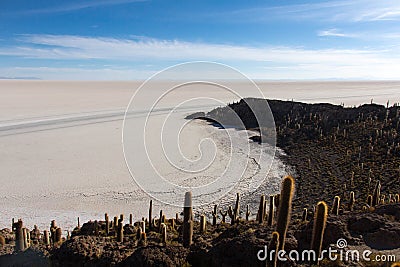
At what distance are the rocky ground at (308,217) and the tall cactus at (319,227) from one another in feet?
0.92

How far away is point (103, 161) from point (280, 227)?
1653 centimetres

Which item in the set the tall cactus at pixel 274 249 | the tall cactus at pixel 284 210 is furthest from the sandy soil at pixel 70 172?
the tall cactus at pixel 274 249

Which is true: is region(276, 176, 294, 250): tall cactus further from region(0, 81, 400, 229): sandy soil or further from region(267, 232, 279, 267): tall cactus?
region(0, 81, 400, 229): sandy soil

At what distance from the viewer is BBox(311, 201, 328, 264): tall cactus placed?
5.84 metres

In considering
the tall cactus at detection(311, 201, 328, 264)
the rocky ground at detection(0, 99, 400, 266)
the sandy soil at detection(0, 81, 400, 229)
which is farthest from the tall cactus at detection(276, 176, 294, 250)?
the sandy soil at detection(0, 81, 400, 229)

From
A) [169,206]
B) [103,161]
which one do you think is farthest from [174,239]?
[103,161]

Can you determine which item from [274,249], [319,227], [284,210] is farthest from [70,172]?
[319,227]

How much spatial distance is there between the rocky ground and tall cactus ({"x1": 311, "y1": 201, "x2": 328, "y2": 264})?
0.92 feet

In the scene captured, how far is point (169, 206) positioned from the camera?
45.0 ft

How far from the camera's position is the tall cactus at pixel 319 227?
584cm

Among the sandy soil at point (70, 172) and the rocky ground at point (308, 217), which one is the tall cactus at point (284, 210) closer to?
the rocky ground at point (308, 217)

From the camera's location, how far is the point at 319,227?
233 inches

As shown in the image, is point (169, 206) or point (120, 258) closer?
point (120, 258)

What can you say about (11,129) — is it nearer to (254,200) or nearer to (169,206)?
(169,206)
